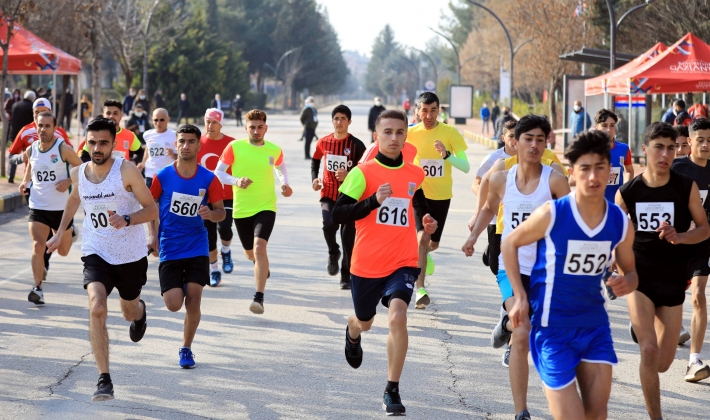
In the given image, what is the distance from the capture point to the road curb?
Answer: 17375 mm

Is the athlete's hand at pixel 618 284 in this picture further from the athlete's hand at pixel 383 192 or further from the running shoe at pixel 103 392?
the running shoe at pixel 103 392

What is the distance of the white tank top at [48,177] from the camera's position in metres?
9.68

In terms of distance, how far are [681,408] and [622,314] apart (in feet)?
10.7

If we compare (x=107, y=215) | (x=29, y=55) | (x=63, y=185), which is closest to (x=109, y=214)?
(x=107, y=215)

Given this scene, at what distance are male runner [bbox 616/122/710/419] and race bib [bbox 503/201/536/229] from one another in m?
0.65

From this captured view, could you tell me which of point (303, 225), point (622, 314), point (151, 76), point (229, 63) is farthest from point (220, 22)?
point (622, 314)

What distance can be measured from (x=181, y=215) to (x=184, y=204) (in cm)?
9

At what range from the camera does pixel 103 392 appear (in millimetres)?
5914

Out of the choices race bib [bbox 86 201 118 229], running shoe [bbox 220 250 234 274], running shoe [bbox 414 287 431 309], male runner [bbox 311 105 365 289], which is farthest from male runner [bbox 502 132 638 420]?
running shoe [bbox 220 250 234 274]

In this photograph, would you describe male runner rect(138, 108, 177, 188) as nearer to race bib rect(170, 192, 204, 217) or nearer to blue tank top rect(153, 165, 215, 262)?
blue tank top rect(153, 165, 215, 262)

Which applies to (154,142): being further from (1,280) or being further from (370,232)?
(370,232)

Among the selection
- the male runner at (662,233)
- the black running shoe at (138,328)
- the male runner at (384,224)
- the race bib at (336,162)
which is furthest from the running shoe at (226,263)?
the male runner at (662,233)

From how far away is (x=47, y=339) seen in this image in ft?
26.3

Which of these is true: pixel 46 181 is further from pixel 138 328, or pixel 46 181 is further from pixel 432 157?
pixel 432 157
